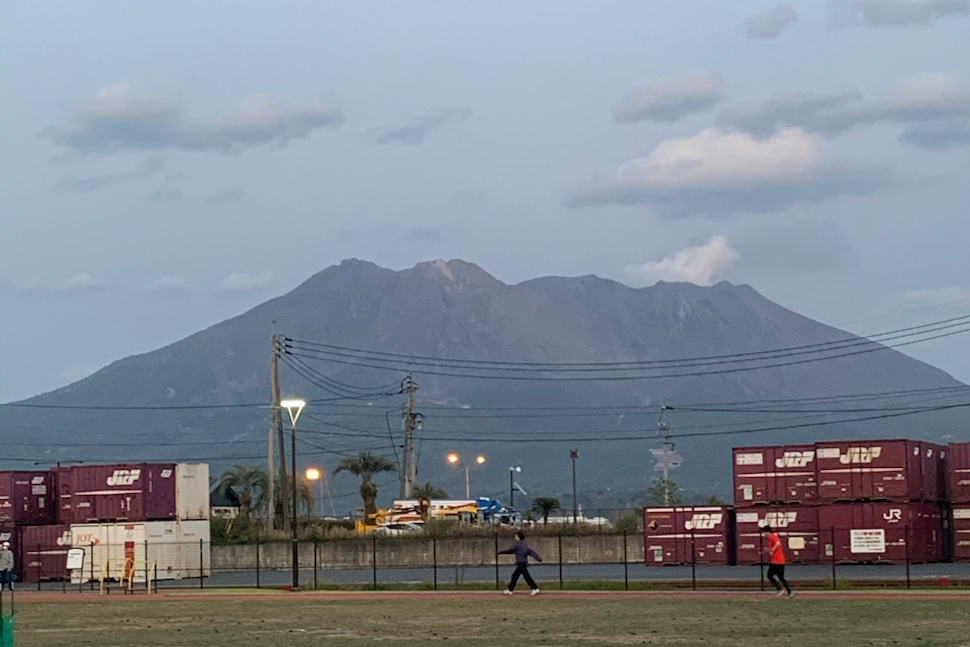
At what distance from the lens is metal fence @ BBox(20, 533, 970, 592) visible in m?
47.7

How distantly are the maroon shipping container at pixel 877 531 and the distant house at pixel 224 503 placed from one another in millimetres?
51425

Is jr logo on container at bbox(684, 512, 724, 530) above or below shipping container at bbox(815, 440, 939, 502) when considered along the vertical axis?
below

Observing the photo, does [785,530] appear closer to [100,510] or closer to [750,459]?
[750,459]

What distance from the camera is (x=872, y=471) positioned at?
54.1 meters

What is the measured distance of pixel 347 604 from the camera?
39031mm

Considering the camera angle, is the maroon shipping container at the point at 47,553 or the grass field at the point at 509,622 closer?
the grass field at the point at 509,622

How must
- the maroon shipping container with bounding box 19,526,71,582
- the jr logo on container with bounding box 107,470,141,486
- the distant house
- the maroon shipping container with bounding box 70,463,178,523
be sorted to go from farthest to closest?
the distant house, the maroon shipping container with bounding box 19,526,71,582, the jr logo on container with bounding box 107,470,141,486, the maroon shipping container with bounding box 70,463,178,523

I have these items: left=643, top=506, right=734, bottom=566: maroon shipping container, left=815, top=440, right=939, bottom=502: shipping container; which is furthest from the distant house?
left=815, top=440, right=939, bottom=502: shipping container

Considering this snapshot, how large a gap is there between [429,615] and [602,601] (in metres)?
6.69

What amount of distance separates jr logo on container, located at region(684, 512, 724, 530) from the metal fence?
3.83 ft

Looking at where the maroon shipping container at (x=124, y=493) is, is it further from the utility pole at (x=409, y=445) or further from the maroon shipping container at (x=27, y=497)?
the utility pole at (x=409, y=445)

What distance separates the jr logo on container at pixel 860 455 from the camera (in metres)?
54.4

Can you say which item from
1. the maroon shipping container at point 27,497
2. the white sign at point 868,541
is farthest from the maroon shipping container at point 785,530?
the maroon shipping container at point 27,497

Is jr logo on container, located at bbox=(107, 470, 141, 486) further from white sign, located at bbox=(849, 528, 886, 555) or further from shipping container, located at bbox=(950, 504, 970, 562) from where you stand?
shipping container, located at bbox=(950, 504, 970, 562)
